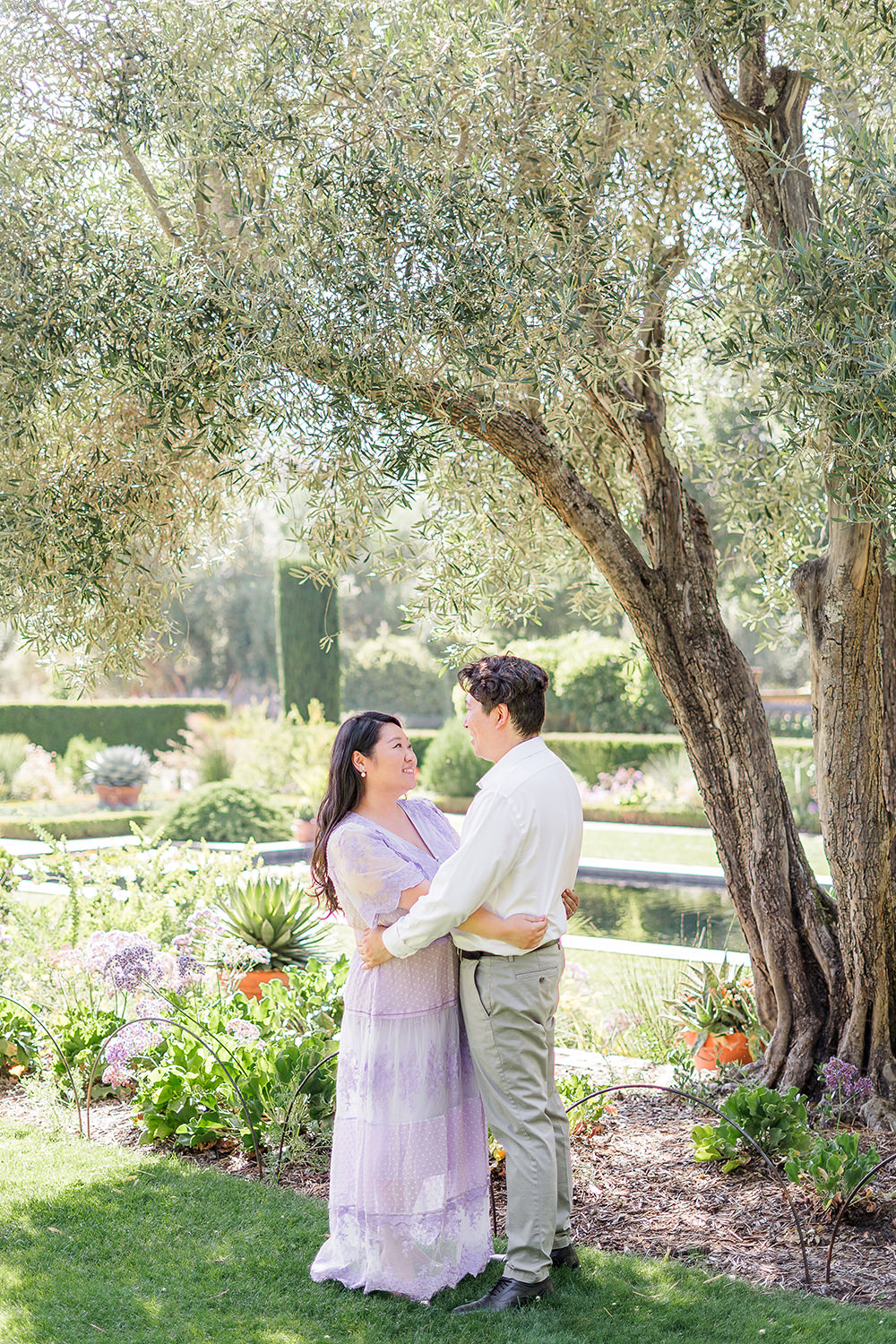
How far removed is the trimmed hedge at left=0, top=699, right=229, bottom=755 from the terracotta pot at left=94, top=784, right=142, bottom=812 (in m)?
3.51

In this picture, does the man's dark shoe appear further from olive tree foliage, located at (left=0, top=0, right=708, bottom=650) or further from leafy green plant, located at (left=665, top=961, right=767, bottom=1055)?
olive tree foliage, located at (left=0, top=0, right=708, bottom=650)

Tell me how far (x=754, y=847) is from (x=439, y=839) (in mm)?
1699

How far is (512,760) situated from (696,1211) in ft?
6.07

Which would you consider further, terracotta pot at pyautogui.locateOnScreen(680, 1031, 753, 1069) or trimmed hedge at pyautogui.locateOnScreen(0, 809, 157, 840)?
trimmed hedge at pyautogui.locateOnScreen(0, 809, 157, 840)

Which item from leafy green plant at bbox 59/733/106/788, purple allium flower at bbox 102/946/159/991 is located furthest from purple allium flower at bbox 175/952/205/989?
leafy green plant at bbox 59/733/106/788

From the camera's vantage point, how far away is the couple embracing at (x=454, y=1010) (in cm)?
296

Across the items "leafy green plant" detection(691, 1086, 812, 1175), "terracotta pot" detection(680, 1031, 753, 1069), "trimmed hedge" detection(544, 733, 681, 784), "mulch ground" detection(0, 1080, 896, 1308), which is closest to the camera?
"mulch ground" detection(0, 1080, 896, 1308)

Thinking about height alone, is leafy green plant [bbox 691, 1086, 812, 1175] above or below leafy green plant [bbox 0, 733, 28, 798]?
below

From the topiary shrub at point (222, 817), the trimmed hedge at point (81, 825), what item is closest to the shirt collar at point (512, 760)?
the topiary shrub at point (222, 817)

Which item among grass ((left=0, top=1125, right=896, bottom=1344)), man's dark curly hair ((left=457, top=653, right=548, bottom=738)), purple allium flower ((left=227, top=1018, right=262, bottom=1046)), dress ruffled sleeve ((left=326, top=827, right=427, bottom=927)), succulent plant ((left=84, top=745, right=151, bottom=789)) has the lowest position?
grass ((left=0, top=1125, right=896, bottom=1344))

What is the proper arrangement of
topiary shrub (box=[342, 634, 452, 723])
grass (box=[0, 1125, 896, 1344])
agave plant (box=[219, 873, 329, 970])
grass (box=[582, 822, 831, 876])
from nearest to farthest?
grass (box=[0, 1125, 896, 1344]), agave plant (box=[219, 873, 329, 970]), grass (box=[582, 822, 831, 876]), topiary shrub (box=[342, 634, 452, 723])

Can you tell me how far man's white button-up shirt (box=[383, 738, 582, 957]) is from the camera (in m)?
2.91

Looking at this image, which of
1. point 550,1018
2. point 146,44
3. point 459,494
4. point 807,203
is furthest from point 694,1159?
point 146,44

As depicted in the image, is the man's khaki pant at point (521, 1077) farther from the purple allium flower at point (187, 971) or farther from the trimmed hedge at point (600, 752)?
the trimmed hedge at point (600, 752)
